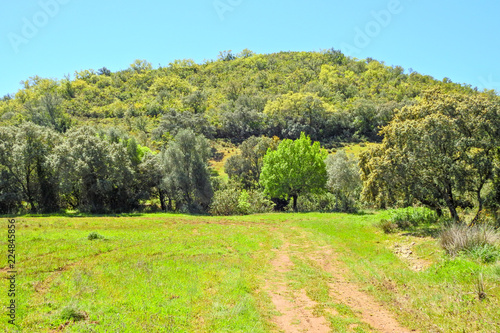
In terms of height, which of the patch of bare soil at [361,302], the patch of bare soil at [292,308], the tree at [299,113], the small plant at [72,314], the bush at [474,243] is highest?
the tree at [299,113]

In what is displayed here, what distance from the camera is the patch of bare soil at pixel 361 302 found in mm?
9773

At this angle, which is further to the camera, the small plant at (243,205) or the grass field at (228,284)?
the small plant at (243,205)

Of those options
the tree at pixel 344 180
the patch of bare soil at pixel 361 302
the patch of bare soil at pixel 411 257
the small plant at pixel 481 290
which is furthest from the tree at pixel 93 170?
the small plant at pixel 481 290

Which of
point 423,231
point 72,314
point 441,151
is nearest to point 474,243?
point 423,231

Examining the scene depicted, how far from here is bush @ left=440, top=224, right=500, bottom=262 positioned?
14.4 metres

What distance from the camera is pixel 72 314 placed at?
8.77m

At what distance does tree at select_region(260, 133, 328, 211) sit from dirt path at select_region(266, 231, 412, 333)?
112 ft

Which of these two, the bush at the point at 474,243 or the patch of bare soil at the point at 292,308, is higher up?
the bush at the point at 474,243

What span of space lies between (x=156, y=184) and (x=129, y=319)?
1882 inches

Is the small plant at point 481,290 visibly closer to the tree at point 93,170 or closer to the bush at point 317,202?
the tree at point 93,170

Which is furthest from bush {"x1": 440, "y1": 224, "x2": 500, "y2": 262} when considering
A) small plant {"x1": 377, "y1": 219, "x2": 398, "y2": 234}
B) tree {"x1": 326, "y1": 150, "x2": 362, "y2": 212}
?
tree {"x1": 326, "y1": 150, "x2": 362, "y2": 212}

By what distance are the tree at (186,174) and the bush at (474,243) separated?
39953 mm

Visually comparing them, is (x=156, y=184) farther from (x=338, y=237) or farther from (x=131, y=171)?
(x=338, y=237)

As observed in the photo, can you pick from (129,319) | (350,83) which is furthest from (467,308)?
(350,83)
